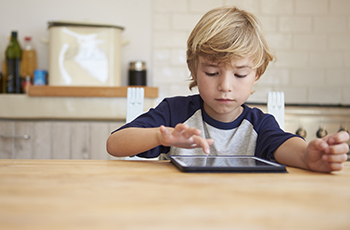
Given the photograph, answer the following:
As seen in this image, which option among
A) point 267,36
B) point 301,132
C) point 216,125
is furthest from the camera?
point 267,36

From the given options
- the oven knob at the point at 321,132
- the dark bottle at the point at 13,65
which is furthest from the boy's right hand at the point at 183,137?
the dark bottle at the point at 13,65

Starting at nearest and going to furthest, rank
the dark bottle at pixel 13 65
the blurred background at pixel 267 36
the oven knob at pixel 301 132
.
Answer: the oven knob at pixel 301 132 < the dark bottle at pixel 13 65 < the blurred background at pixel 267 36

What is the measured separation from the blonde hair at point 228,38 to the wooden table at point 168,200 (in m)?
0.43

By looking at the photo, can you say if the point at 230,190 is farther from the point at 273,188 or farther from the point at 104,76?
the point at 104,76

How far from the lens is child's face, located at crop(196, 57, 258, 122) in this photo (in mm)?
884

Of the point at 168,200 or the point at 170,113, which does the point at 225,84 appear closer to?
the point at 170,113

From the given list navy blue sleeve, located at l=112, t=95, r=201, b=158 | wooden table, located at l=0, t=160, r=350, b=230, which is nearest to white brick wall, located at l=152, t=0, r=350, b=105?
navy blue sleeve, located at l=112, t=95, r=201, b=158

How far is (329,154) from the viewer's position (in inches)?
23.1

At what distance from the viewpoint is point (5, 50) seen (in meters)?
2.29

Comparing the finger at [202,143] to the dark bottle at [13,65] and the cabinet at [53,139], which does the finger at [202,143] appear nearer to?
the cabinet at [53,139]

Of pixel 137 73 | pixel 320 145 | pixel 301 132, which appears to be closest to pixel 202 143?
pixel 320 145

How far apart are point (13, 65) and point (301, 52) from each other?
Result: 6.23ft

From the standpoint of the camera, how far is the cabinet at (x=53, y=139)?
6.26ft

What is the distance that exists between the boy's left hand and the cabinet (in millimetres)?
1439
